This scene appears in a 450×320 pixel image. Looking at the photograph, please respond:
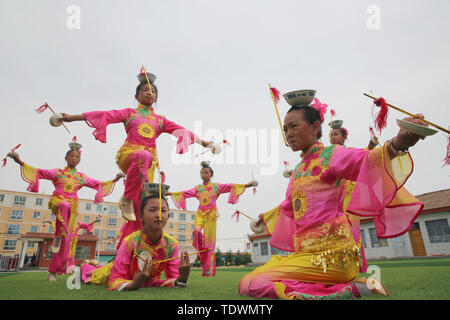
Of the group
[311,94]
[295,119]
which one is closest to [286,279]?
Result: [295,119]

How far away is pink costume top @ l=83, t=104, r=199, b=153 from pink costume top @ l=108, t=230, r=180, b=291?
1.42 m

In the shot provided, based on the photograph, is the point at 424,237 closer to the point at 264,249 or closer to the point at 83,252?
the point at 264,249

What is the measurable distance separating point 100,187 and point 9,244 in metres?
41.7

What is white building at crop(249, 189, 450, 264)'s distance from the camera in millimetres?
→ 15609

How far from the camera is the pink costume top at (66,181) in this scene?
5.72 metres

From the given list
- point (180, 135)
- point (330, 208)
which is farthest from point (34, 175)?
point (330, 208)

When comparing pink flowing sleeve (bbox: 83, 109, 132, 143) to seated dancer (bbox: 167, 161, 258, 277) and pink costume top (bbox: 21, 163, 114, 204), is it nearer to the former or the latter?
pink costume top (bbox: 21, 163, 114, 204)

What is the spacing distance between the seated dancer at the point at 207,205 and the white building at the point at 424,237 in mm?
14278

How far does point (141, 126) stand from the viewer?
13.6ft

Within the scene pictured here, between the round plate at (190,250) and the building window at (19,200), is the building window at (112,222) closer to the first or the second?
the building window at (19,200)

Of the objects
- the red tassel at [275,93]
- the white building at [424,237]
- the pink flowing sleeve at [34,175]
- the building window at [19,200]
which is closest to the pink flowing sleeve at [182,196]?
the pink flowing sleeve at [34,175]

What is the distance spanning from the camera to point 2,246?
36.5 m

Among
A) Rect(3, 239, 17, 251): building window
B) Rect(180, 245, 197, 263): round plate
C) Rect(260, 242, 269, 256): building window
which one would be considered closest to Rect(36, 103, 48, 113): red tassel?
Rect(180, 245, 197, 263): round plate
